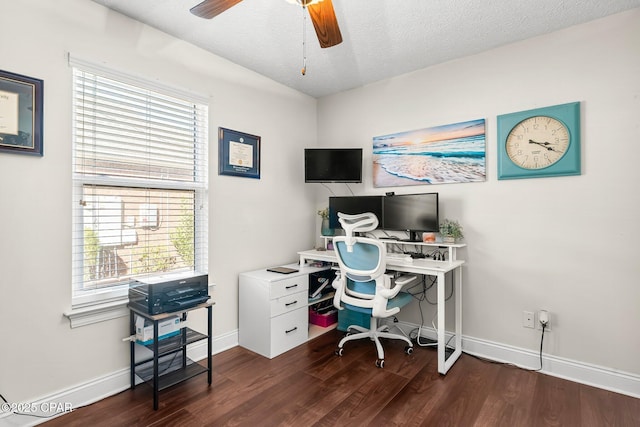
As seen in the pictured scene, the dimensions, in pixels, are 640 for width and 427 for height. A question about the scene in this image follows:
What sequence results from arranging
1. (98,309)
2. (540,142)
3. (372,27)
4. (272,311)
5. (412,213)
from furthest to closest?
1. (412,213)
2. (272,311)
3. (540,142)
4. (372,27)
5. (98,309)

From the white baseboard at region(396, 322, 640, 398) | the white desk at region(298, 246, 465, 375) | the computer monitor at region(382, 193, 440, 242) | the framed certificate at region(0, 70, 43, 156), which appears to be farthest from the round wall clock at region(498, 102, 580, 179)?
the framed certificate at region(0, 70, 43, 156)

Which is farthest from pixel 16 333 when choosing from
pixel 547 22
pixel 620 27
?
pixel 620 27

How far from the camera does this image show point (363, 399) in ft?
6.89

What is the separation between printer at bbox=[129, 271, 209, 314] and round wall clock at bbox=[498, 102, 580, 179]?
252cm

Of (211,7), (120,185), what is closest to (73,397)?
(120,185)

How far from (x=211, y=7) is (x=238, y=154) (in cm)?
143

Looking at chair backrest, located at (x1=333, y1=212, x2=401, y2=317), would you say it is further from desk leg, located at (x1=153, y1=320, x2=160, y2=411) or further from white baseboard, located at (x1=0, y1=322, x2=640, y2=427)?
desk leg, located at (x1=153, y1=320, x2=160, y2=411)

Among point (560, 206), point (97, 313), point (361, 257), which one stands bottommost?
point (97, 313)

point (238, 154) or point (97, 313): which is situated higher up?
point (238, 154)

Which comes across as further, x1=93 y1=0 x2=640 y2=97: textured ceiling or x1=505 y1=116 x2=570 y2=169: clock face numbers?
x1=505 y1=116 x2=570 y2=169: clock face numbers

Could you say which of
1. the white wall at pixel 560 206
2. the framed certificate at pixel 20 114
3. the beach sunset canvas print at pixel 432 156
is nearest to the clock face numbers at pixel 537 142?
the white wall at pixel 560 206

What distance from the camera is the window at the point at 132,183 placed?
6.88ft

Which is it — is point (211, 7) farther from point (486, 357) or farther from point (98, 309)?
point (486, 357)

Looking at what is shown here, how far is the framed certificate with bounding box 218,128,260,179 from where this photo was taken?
2.86 m
